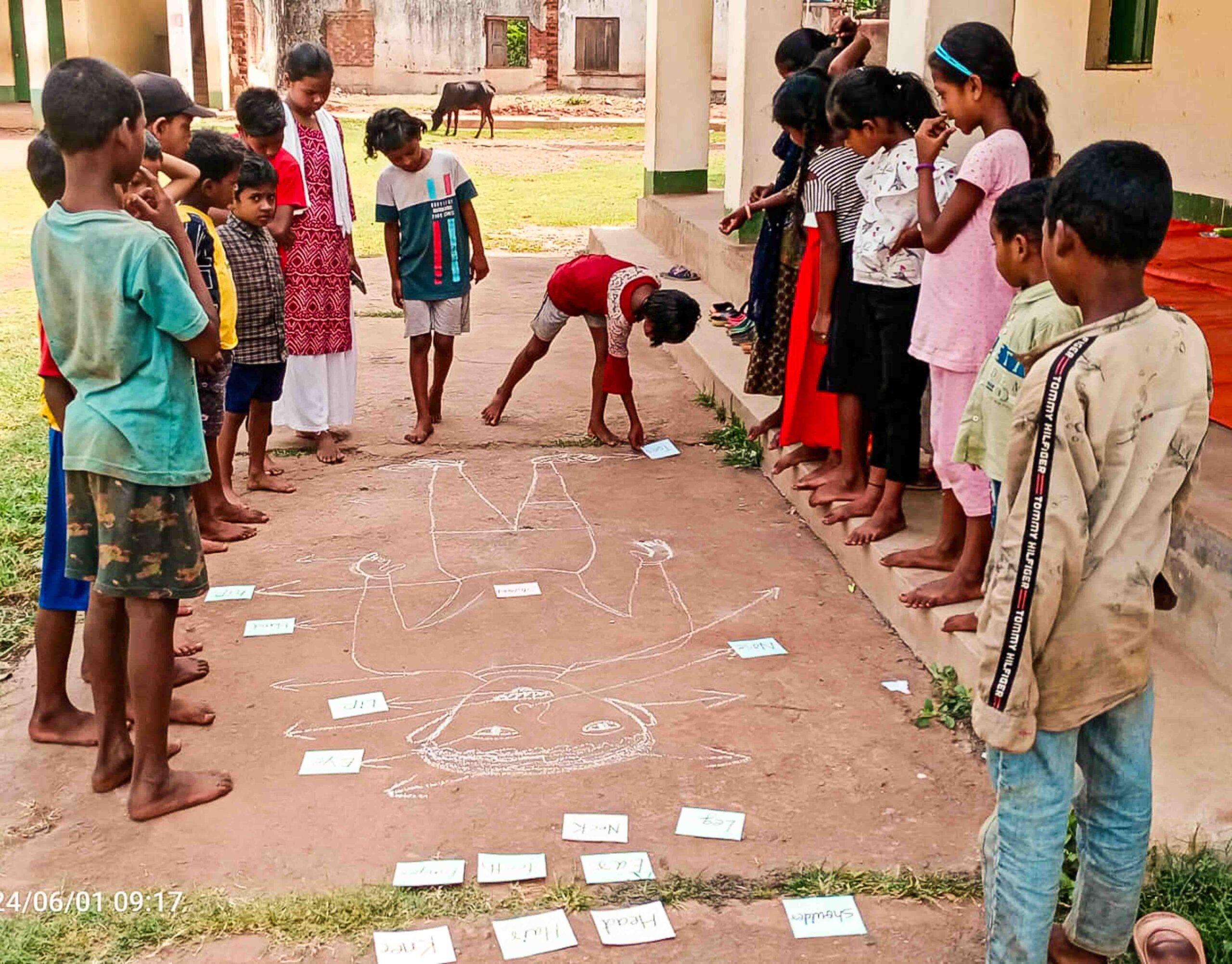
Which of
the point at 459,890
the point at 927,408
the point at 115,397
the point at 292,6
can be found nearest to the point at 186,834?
the point at 459,890

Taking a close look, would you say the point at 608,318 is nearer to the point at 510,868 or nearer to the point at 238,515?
the point at 238,515

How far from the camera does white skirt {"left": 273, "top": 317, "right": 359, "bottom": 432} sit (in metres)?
5.57

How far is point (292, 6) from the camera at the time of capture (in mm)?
29578

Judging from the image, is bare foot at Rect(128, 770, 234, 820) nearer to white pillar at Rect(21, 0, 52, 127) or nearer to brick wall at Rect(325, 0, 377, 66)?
white pillar at Rect(21, 0, 52, 127)

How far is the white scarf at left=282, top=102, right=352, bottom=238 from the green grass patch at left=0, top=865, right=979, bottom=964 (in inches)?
134

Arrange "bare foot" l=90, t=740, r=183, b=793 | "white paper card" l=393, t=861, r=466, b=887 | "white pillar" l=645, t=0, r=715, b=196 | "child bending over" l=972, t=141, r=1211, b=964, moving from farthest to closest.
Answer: "white pillar" l=645, t=0, r=715, b=196
"bare foot" l=90, t=740, r=183, b=793
"white paper card" l=393, t=861, r=466, b=887
"child bending over" l=972, t=141, r=1211, b=964

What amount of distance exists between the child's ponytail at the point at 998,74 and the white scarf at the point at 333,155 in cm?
269

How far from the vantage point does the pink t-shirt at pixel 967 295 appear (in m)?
3.49

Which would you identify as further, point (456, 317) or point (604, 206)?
point (604, 206)

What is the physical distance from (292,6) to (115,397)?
2943 centimetres

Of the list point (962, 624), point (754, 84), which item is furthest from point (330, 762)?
point (754, 84)

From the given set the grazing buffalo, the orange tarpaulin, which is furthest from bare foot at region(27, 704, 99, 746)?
the grazing buffalo

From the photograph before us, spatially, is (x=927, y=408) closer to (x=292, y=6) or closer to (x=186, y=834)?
(x=186, y=834)

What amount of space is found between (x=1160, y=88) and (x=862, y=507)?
4136 mm
